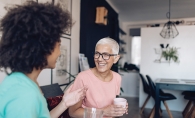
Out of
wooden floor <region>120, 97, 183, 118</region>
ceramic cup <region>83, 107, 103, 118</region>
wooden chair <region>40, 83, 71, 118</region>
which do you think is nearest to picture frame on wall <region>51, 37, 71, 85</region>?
wooden chair <region>40, 83, 71, 118</region>

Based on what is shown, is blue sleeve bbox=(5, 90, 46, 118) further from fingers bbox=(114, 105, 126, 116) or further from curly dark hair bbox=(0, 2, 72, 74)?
fingers bbox=(114, 105, 126, 116)

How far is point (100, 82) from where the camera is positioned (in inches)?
62.7

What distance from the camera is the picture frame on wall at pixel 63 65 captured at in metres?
2.60

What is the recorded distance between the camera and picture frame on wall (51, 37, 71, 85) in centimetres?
260

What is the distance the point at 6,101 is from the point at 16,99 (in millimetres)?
40

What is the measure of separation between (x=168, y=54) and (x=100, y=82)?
358 cm

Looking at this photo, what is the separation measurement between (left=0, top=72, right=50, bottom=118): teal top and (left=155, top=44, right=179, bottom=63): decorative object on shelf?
4.46 metres

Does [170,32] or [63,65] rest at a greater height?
[170,32]

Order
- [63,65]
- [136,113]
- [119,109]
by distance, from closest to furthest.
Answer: [119,109] < [63,65] < [136,113]

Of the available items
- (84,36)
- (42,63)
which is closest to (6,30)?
(42,63)

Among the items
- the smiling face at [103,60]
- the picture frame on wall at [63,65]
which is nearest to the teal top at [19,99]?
the smiling face at [103,60]

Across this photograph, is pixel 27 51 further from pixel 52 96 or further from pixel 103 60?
pixel 52 96

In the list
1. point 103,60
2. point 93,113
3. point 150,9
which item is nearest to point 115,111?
point 93,113

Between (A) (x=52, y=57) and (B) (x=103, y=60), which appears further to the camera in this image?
(B) (x=103, y=60)
